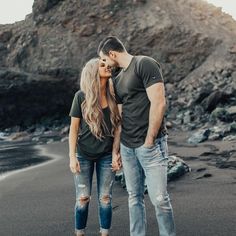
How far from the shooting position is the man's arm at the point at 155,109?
13.3ft

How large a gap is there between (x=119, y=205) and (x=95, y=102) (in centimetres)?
237

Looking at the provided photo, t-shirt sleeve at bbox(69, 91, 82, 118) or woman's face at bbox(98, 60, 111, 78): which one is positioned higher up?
woman's face at bbox(98, 60, 111, 78)

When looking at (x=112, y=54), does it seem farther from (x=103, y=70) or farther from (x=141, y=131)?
(x=141, y=131)

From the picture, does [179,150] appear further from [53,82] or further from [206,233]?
[53,82]

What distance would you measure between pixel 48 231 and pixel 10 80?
2286 cm

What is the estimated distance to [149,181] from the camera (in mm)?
4195

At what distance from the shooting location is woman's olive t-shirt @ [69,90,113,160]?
4.58m

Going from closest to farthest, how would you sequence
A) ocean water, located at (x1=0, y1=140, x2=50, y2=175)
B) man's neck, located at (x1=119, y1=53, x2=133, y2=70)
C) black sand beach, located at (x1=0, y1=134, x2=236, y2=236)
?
1. man's neck, located at (x1=119, y1=53, x2=133, y2=70)
2. black sand beach, located at (x1=0, y1=134, x2=236, y2=236)
3. ocean water, located at (x1=0, y1=140, x2=50, y2=175)

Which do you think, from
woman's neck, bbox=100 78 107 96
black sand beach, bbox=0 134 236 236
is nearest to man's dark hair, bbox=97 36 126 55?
woman's neck, bbox=100 78 107 96

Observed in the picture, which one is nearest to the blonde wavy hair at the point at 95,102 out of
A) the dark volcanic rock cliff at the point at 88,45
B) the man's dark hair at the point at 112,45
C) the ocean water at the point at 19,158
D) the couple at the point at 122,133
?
the couple at the point at 122,133

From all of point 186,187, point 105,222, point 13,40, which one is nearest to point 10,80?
point 13,40

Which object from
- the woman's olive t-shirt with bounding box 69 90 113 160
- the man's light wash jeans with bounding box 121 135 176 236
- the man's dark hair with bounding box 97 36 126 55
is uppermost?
the man's dark hair with bounding box 97 36 126 55

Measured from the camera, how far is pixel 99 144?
462 centimetres

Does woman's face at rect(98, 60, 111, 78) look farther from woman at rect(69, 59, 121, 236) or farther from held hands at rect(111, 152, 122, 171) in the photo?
held hands at rect(111, 152, 122, 171)
